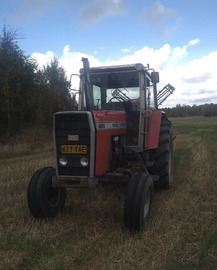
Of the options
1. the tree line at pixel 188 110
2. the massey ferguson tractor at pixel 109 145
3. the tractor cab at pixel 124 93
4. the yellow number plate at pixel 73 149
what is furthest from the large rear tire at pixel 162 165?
the tree line at pixel 188 110

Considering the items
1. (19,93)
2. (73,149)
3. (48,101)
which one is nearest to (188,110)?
(48,101)

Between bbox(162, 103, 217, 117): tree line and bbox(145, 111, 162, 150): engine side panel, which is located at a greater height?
bbox(162, 103, 217, 117): tree line

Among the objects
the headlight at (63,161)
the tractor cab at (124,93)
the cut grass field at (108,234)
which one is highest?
the tractor cab at (124,93)

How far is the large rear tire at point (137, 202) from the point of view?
3.94m

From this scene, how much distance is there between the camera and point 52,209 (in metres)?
4.62

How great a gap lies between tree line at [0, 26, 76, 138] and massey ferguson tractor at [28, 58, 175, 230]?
8.16 meters

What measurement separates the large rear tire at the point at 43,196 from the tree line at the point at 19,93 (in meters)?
9.19

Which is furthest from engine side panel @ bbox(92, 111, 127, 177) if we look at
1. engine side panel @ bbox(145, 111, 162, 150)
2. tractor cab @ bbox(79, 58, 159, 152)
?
engine side panel @ bbox(145, 111, 162, 150)

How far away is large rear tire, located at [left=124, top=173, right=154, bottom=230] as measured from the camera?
155 inches

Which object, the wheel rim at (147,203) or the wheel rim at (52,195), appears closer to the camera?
the wheel rim at (147,203)

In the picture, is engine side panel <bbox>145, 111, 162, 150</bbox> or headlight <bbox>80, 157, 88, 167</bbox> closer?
headlight <bbox>80, 157, 88, 167</bbox>

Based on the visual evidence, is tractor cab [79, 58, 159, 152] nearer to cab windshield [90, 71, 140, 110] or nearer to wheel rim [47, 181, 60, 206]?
cab windshield [90, 71, 140, 110]

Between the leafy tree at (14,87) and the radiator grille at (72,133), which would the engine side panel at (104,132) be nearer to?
the radiator grille at (72,133)

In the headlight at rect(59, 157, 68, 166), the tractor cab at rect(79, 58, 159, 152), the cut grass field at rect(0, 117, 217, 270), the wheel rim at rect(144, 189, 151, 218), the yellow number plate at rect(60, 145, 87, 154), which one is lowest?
the cut grass field at rect(0, 117, 217, 270)
